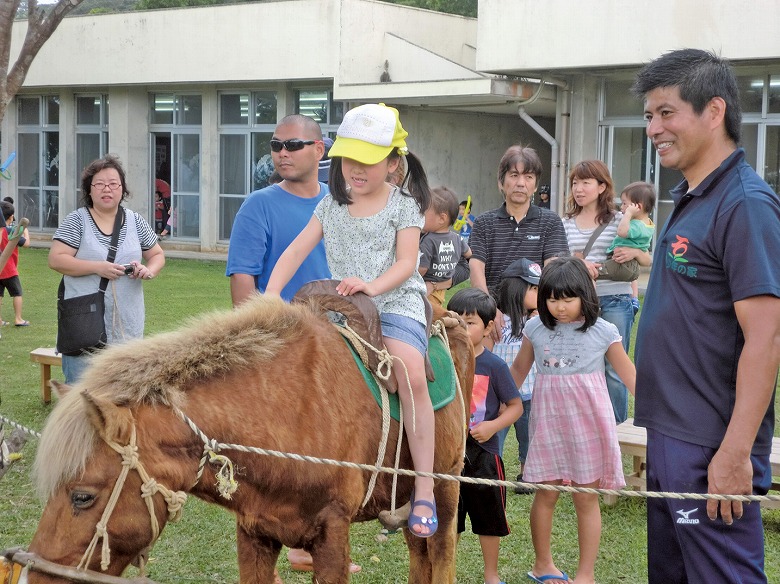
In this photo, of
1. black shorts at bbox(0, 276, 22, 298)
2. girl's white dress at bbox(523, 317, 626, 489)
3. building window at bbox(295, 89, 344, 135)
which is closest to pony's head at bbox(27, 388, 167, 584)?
girl's white dress at bbox(523, 317, 626, 489)

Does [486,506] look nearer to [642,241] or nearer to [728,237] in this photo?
[728,237]

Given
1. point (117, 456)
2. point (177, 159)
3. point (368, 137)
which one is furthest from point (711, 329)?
point (177, 159)

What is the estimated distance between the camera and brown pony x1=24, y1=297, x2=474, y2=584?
8.63 feet

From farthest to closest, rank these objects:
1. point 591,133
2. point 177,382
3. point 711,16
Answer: point 591,133, point 711,16, point 177,382

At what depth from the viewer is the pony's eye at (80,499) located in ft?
8.61

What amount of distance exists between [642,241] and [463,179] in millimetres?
15905

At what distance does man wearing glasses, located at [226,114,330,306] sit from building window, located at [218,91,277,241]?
17.9 metres

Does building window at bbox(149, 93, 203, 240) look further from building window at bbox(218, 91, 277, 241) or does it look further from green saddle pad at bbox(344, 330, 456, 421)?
green saddle pad at bbox(344, 330, 456, 421)

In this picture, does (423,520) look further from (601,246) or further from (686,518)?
(601,246)

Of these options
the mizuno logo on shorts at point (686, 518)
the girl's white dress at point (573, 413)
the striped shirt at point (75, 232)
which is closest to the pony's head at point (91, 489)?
the mizuno logo on shorts at point (686, 518)

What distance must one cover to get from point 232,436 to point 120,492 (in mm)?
402

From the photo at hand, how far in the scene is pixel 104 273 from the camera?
578 cm

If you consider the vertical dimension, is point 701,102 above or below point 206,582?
above

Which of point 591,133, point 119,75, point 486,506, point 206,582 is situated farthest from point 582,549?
point 119,75
